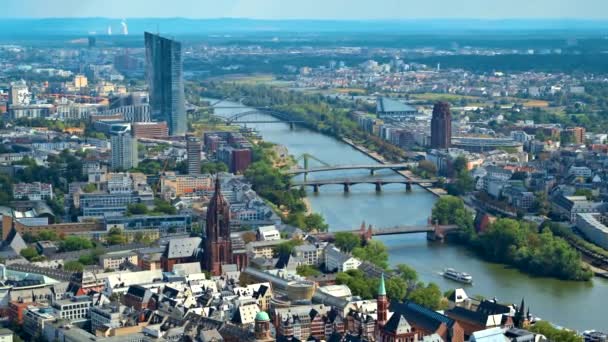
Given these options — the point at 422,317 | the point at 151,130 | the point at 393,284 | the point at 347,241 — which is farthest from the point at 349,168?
the point at 422,317

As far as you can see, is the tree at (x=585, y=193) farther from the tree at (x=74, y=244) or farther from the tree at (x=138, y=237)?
the tree at (x=74, y=244)

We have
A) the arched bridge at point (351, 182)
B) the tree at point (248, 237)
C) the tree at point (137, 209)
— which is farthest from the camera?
the arched bridge at point (351, 182)

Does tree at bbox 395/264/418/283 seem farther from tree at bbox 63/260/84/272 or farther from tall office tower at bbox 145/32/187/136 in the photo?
tall office tower at bbox 145/32/187/136

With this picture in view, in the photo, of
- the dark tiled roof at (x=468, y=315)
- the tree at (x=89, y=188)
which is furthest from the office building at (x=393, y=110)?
the dark tiled roof at (x=468, y=315)

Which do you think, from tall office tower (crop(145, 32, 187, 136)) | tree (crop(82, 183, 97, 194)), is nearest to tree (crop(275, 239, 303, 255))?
tree (crop(82, 183, 97, 194))

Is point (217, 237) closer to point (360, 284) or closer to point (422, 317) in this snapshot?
point (360, 284)

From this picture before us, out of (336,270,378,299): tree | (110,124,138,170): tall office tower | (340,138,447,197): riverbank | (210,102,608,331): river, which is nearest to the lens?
(336,270,378,299): tree
